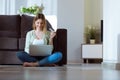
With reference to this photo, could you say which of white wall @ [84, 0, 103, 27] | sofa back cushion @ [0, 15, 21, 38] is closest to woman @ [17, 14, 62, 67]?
sofa back cushion @ [0, 15, 21, 38]

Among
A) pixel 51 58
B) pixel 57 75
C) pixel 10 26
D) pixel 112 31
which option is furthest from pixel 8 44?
pixel 57 75

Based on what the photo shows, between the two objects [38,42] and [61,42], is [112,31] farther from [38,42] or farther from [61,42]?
[38,42]

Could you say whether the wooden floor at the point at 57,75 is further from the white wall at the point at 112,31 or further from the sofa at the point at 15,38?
the sofa at the point at 15,38

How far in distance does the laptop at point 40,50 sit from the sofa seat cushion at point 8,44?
794mm

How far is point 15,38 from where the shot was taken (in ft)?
17.2

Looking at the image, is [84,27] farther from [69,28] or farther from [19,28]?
[19,28]

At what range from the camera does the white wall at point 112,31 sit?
4027mm

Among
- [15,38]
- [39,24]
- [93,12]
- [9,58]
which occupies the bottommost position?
[9,58]

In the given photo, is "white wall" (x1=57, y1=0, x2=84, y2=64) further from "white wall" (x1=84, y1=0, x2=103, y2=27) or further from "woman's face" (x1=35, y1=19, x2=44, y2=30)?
"woman's face" (x1=35, y1=19, x2=44, y2=30)

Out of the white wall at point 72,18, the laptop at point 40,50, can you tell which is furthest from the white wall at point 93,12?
the laptop at point 40,50

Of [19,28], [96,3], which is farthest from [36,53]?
[96,3]

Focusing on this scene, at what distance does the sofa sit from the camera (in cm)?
483

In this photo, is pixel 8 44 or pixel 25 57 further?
pixel 8 44

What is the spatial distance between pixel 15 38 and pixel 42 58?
0.87 meters
